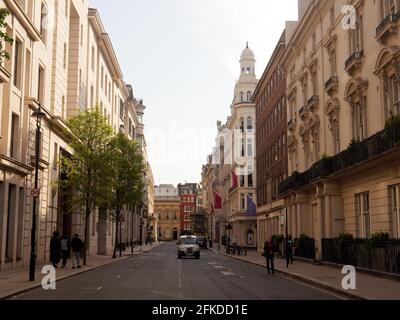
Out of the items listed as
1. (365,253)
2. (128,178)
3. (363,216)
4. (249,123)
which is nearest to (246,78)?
(249,123)

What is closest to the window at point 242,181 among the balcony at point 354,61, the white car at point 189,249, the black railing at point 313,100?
the white car at point 189,249

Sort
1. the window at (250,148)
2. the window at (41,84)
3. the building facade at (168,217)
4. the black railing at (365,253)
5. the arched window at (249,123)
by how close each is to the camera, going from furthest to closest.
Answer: the building facade at (168,217)
the arched window at (249,123)
the window at (250,148)
the window at (41,84)
the black railing at (365,253)

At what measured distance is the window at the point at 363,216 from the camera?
29594 millimetres

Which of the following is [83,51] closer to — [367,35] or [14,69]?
[14,69]

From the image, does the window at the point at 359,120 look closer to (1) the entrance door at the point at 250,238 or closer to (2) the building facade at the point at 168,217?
(1) the entrance door at the point at 250,238

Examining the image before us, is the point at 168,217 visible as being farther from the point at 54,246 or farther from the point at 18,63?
the point at 18,63

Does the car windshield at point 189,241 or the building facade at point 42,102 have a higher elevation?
the building facade at point 42,102

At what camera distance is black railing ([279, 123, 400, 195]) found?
23080 mm

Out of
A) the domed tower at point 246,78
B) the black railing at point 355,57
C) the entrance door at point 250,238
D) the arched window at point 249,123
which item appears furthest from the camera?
the domed tower at point 246,78

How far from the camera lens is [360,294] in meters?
17.3

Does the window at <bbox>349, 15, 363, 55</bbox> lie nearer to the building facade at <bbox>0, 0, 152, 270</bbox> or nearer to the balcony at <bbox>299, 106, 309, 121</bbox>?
the balcony at <bbox>299, 106, 309, 121</bbox>

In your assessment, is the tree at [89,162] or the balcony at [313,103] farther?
the balcony at [313,103]
